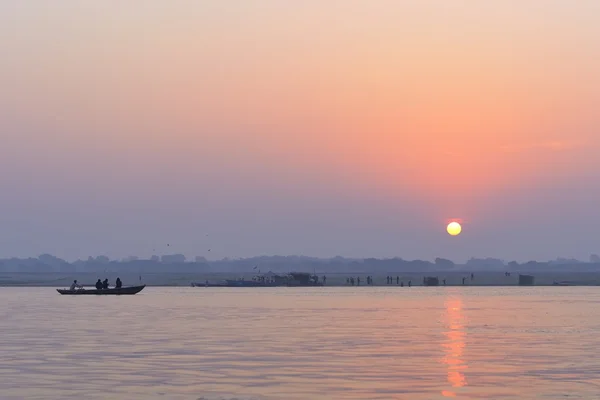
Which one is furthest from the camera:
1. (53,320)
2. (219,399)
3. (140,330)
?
(53,320)

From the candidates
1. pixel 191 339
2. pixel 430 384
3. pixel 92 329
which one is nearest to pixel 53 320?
pixel 92 329

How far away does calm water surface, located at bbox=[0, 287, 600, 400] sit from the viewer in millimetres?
39469

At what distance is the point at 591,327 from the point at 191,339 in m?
28.8

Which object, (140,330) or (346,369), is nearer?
(346,369)

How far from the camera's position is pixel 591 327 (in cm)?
7350

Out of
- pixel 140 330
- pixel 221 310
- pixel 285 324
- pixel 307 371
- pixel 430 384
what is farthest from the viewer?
pixel 221 310

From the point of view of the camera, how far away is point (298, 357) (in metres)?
50.8

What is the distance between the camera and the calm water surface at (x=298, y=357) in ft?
129

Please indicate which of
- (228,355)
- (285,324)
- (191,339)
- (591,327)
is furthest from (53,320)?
(591,327)

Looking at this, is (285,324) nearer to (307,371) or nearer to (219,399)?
(307,371)

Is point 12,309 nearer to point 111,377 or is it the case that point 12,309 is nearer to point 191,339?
point 191,339

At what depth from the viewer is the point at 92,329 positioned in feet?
233

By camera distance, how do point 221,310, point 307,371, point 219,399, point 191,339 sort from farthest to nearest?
point 221,310
point 191,339
point 307,371
point 219,399

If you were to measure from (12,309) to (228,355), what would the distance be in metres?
55.5
